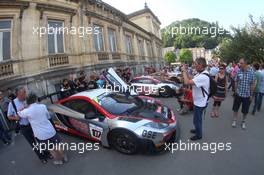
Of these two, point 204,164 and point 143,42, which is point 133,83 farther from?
point 143,42

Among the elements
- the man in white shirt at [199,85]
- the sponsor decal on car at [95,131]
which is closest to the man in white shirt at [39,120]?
the sponsor decal on car at [95,131]

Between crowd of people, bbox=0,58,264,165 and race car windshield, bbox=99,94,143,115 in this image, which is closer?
crowd of people, bbox=0,58,264,165

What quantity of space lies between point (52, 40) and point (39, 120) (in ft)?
32.7

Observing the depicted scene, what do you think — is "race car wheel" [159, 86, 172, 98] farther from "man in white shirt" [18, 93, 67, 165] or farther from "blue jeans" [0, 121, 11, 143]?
"man in white shirt" [18, 93, 67, 165]

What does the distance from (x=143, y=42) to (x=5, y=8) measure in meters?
24.1

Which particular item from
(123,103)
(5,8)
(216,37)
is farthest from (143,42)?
(216,37)

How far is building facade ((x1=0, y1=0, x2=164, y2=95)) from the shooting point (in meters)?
10.6

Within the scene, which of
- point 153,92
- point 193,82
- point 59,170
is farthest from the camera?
point 153,92

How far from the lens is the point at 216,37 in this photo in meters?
114

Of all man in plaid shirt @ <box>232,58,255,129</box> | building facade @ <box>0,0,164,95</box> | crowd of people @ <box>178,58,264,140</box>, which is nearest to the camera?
crowd of people @ <box>178,58,264,140</box>

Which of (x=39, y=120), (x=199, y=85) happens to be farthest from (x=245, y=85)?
(x=39, y=120)

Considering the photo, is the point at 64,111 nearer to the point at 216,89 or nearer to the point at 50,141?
the point at 50,141

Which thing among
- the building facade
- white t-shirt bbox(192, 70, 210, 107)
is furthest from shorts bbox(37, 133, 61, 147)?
the building facade

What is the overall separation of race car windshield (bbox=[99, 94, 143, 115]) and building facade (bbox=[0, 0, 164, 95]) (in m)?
5.88
